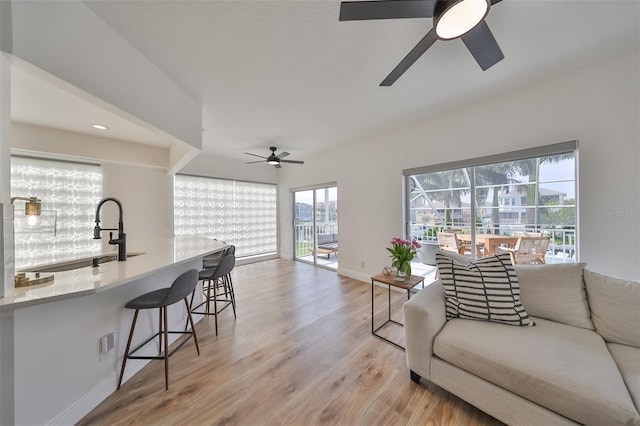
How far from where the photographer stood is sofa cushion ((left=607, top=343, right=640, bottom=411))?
3.40 ft

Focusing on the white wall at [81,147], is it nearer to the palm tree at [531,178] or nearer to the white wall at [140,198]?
the white wall at [140,198]

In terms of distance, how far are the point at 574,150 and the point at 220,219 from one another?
5690 mm

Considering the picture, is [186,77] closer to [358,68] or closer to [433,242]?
[358,68]

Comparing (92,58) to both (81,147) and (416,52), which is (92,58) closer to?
(416,52)

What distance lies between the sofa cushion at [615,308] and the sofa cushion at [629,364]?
0.22 feet

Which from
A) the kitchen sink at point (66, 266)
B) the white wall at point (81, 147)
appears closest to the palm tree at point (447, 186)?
the kitchen sink at point (66, 266)

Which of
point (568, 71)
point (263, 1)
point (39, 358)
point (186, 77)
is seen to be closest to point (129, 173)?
point (186, 77)

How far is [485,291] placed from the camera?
5.35 ft

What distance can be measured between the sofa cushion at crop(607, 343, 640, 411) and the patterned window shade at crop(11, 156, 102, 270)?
479 cm

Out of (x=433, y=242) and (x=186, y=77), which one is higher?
(x=186, y=77)

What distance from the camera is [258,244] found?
5.77 metres

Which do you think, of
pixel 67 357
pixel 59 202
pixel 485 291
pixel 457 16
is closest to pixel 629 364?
pixel 485 291

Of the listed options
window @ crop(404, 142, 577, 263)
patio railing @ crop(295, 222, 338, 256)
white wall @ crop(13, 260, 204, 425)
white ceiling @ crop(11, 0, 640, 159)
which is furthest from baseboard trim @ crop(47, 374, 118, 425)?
patio railing @ crop(295, 222, 338, 256)

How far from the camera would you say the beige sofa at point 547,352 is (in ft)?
3.43
